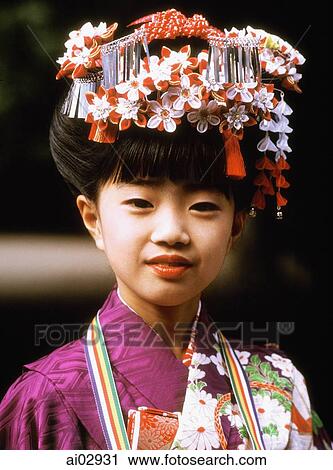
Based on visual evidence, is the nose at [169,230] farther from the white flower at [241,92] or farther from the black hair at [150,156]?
the white flower at [241,92]

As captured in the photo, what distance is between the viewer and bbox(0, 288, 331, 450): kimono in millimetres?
1804

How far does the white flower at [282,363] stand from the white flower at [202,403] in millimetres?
248

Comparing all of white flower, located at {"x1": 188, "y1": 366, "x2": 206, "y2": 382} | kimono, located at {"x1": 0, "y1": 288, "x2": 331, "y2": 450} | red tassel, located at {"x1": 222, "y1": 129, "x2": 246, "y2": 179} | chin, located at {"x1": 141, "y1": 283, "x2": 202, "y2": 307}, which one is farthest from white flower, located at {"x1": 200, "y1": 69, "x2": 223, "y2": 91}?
white flower, located at {"x1": 188, "y1": 366, "x2": 206, "y2": 382}

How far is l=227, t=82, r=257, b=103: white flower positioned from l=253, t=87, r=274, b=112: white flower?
27 mm

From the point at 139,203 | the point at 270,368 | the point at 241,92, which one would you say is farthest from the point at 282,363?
the point at 241,92

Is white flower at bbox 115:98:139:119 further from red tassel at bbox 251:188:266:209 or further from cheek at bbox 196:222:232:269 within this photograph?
red tassel at bbox 251:188:266:209

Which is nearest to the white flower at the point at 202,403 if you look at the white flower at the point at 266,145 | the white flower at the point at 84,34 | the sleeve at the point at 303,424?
the sleeve at the point at 303,424

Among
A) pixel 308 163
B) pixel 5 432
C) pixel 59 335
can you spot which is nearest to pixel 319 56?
pixel 308 163

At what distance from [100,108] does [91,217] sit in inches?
11.7

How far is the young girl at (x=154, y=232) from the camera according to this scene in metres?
1.74

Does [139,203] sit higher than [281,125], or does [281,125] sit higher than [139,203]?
[281,125]

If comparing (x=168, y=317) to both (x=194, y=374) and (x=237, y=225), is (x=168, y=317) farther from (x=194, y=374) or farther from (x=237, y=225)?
(x=237, y=225)

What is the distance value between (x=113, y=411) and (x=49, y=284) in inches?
18.0

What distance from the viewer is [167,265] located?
178cm
